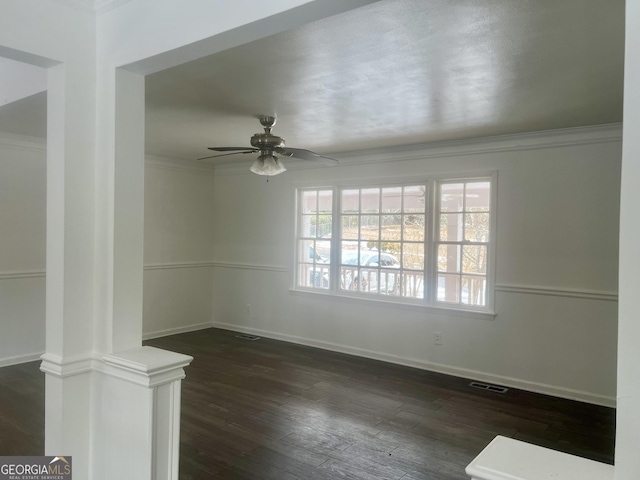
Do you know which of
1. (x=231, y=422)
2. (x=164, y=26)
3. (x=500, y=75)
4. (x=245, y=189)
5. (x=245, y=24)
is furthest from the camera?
(x=245, y=189)

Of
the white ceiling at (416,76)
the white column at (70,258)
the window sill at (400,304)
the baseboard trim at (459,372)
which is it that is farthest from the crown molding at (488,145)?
the white column at (70,258)

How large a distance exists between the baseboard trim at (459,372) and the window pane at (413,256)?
105 cm

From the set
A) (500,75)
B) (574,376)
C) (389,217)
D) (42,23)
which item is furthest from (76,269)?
(574,376)

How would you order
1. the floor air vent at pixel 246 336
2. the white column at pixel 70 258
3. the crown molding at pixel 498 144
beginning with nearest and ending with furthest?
the white column at pixel 70 258 → the crown molding at pixel 498 144 → the floor air vent at pixel 246 336

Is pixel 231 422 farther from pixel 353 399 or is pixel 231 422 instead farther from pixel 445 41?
pixel 445 41

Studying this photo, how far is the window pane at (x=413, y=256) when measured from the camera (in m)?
5.12

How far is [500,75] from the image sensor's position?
2742 mm

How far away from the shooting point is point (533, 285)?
4.40 meters

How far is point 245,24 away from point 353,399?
11.2 ft

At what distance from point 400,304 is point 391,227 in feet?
2.95

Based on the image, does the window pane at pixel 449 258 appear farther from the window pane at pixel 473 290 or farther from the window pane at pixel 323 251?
the window pane at pixel 323 251

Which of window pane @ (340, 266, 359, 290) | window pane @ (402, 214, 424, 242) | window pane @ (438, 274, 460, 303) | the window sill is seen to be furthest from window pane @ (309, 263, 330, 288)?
window pane @ (438, 274, 460, 303)

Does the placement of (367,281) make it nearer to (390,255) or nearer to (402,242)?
(390,255)

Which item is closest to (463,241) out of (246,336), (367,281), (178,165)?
(367,281)
